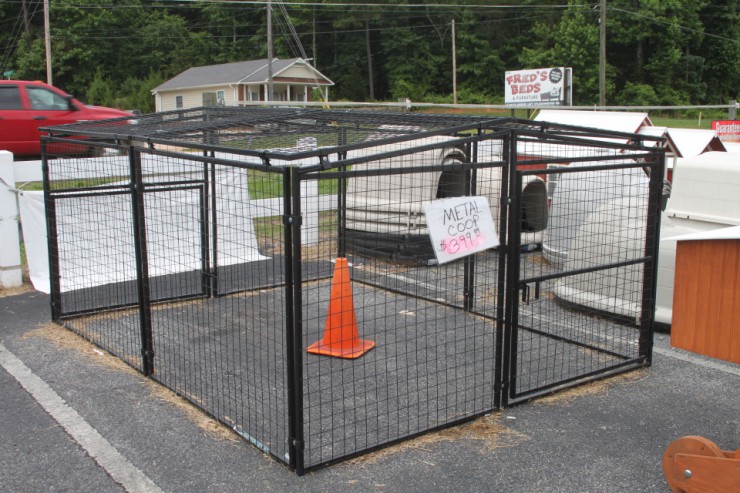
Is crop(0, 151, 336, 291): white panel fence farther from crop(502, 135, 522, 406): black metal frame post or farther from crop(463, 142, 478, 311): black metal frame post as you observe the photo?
crop(502, 135, 522, 406): black metal frame post

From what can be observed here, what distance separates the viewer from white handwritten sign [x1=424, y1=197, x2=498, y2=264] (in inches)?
152

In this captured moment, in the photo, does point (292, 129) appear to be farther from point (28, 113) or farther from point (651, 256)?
point (28, 113)

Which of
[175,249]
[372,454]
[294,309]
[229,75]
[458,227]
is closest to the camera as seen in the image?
[294,309]

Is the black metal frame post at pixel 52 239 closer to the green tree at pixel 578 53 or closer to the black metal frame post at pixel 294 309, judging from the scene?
the black metal frame post at pixel 294 309

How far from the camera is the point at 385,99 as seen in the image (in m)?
54.2

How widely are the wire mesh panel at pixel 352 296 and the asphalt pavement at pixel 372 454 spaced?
155 millimetres

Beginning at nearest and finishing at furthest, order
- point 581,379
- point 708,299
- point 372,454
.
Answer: point 708,299 → point 372,454 → point 581,379

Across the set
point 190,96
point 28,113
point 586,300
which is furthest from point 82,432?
point 190,96

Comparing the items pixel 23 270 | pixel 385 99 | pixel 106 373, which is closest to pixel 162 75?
pixel 385 99

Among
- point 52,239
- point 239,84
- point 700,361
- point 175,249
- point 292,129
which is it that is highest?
point 239,84

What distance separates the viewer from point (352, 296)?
476cm

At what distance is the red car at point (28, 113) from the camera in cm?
1309

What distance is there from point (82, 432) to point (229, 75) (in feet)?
128

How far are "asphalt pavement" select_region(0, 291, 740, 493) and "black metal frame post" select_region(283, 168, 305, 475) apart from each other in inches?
7.6
